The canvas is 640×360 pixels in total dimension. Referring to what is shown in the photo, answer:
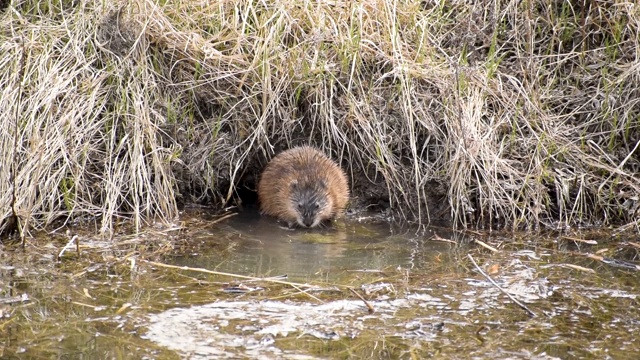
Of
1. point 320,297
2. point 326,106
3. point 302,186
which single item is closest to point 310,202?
point 302,186

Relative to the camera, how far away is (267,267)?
4.73 metres

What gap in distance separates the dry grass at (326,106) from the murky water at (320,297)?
36 cm

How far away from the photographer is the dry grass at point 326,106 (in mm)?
5449

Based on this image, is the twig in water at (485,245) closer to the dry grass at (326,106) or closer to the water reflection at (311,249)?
the water reflection at (311,249)

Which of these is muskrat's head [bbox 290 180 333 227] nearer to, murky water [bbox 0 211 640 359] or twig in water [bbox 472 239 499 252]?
murky water [bbox 0 211 640 359]

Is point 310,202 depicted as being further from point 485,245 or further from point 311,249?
point 485,245

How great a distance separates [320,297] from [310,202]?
169 cm

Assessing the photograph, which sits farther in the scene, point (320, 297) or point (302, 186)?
point (302, 186)

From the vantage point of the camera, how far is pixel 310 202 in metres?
5.83

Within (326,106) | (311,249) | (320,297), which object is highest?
(326,106)

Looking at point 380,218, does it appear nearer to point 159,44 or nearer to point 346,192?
point 346,192

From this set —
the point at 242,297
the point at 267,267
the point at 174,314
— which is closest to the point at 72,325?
the point at 174,314

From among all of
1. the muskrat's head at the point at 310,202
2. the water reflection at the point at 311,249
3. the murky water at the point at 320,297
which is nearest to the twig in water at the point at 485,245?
the murky water at the point at 320,297

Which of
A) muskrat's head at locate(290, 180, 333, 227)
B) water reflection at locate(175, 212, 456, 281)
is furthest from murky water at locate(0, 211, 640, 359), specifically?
muskrat's head at locate(290, 180, 333, 227)
